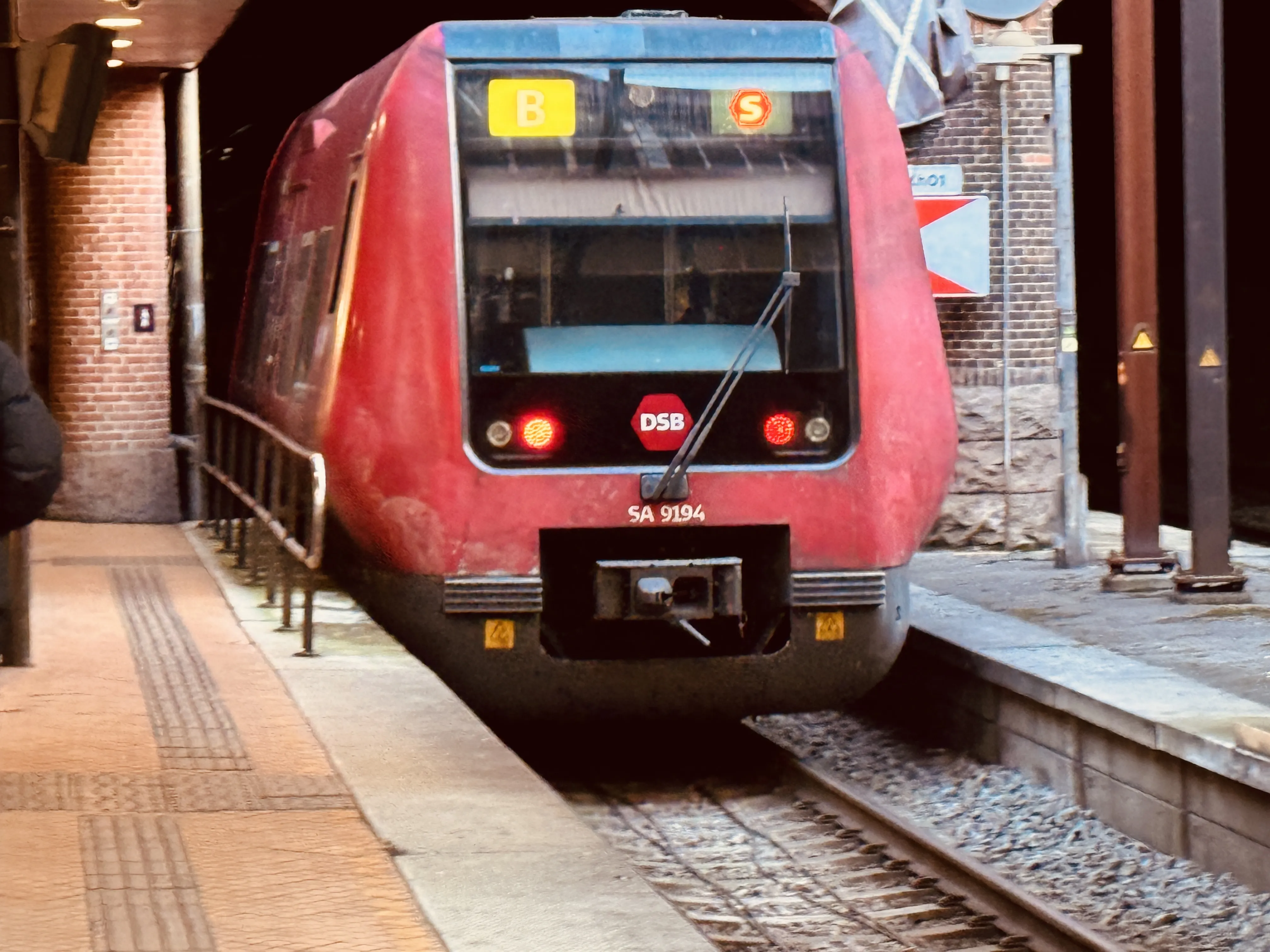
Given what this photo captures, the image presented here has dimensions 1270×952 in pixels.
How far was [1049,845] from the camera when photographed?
824 cm

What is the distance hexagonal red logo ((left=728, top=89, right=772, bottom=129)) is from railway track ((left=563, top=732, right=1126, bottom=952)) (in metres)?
2.65

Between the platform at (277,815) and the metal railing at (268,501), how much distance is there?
1.24 feet

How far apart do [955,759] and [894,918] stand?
9.13 ft

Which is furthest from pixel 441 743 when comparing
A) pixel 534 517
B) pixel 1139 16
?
pixel 1139 16

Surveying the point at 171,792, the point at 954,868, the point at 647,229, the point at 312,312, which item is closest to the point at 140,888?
the point at 171,792

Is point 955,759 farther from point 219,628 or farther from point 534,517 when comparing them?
point 219,628

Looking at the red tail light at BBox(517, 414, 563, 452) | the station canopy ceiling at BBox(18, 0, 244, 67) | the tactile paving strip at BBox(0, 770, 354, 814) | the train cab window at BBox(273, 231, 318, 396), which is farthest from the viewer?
the station canopy ceiling at BBox(18, 0, 244, 67)

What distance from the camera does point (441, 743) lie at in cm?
728

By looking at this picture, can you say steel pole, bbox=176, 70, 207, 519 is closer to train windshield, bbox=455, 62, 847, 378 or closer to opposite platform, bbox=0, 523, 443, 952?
opposite platform, bbox=0, 523, 443, 952

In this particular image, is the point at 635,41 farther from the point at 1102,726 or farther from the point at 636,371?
the point at 1102,726

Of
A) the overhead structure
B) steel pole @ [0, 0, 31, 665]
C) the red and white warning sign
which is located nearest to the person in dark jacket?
steel pole @ [0, 0, 31, 665]

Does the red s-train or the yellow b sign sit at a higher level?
the yellow b sign

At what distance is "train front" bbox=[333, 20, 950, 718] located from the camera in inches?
330

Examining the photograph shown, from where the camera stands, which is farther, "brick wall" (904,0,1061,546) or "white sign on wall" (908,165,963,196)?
"brick wall" (904,0,1061,546)
